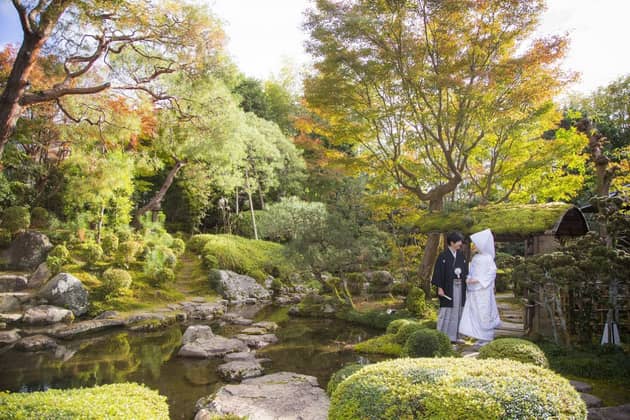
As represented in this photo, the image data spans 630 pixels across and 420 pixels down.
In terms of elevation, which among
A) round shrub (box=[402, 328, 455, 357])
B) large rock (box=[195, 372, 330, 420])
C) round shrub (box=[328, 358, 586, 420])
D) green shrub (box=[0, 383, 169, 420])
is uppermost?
round shrub (box=[328, 358, 586, 420])

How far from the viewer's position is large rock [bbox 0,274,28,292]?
1191 centimetres

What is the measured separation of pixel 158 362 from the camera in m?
8.01

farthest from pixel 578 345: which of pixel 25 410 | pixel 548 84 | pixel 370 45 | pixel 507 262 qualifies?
pixel 370 45

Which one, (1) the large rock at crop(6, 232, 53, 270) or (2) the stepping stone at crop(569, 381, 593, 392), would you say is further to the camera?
(1) the large rock at crop(6, 232, 53, 270)

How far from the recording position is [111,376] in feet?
23.5

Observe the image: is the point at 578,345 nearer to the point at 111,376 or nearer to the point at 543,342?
the point at 543,342

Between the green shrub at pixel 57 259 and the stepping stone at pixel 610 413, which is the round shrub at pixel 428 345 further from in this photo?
the green shrub at pixel 57 259

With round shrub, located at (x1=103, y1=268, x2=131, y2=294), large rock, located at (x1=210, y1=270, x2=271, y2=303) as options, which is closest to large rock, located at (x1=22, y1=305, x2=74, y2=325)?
round shrub, located at (x1=103, y1=268, x2=131, y2=294)

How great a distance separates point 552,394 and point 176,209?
Result: 23.8 meters

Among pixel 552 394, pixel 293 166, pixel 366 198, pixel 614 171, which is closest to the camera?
pixel 552 394

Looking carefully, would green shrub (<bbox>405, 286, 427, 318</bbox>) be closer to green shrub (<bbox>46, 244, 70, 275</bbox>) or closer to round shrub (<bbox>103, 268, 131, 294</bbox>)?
round shrub (<bbox>103, 268, 131, 294</bbox>)

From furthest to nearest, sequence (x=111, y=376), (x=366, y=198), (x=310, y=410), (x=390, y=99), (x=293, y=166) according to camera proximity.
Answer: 1. (x=293, y=166)
2. (x=366, y=198)
3. (x=390, y=99)
4. (x=111, y=376)
5. (x=310, y=410)

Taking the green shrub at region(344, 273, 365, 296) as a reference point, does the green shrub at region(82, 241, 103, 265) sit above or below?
above

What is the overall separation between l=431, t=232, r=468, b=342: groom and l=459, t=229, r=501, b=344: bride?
7.2 inches
